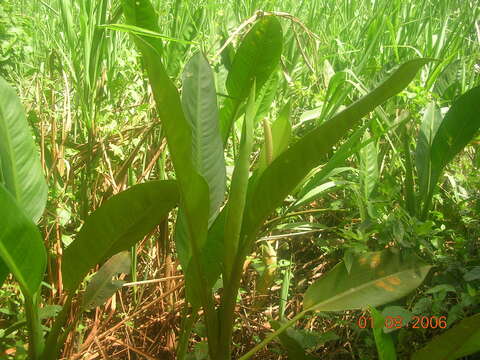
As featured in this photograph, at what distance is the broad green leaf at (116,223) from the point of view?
0.85m

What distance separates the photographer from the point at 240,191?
34.4 inches

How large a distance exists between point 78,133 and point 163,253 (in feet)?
1.59

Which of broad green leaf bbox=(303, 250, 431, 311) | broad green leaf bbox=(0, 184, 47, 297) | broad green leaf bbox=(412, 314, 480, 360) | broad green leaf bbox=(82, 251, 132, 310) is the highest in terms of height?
broad green leaf bbox=(0, 184, 47, 297)

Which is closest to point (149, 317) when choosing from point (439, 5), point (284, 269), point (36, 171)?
point (284, 269)

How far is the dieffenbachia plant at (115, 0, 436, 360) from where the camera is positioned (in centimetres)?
78

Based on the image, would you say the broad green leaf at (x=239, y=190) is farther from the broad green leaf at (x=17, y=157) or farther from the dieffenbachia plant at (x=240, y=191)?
the broad green leaf at (x=17, y=157)

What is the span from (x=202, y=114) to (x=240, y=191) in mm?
164

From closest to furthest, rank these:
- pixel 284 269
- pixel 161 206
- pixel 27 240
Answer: pixel 27 240
pixel 161 206
pixel 284 269

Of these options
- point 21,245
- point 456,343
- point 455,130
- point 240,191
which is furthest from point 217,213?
point 455,130

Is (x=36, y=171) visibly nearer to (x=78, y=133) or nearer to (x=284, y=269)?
(x=78, y=133)

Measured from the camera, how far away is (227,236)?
92cm

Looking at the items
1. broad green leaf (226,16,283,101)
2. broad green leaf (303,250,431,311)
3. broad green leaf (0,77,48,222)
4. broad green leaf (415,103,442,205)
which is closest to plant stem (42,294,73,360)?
broad green leaf (0,77,48,222)

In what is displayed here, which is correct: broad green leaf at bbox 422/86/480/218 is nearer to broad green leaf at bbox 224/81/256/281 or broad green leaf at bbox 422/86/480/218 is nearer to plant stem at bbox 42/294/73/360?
broad green leaf at bbox 224/81/256/281

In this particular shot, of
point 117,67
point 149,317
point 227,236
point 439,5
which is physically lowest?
point 149,317
